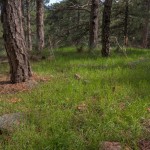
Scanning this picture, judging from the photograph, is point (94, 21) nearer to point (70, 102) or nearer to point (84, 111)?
point (70, 102)

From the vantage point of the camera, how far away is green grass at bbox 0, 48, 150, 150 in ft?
14.9

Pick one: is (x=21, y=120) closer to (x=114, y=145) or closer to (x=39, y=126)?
(x=39, y=126)

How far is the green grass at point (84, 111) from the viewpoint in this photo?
14.9ft

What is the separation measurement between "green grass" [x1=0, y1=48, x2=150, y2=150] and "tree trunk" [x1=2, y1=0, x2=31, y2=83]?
62 centimetres

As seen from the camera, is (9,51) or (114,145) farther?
(9,51)

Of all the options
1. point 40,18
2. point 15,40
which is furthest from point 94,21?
point 15,40

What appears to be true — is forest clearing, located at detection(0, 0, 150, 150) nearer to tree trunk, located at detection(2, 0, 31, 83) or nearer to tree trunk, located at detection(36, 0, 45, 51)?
tree trunk, located at detection(2, 0, 31, 83)

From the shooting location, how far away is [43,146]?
4.41m

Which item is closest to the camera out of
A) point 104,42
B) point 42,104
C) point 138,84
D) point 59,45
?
point 42,104

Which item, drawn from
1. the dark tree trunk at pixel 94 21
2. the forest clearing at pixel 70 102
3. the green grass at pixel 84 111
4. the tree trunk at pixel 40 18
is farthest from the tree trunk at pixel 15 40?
the tree trunk at pixel 40 18

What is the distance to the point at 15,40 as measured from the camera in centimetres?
735

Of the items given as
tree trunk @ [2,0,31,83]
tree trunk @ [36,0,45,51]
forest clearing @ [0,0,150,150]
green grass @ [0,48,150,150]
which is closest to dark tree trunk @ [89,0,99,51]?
tree trunk @ [36,0,45,51]

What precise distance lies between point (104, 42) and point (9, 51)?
509cm

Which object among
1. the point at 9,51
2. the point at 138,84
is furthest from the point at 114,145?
the point at 9,51
